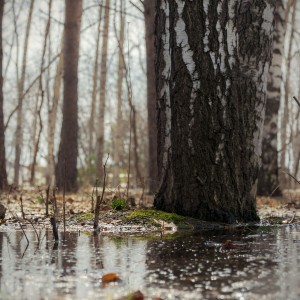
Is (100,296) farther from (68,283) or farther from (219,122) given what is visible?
(219,122)

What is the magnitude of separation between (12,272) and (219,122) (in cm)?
222

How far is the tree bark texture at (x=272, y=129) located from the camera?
9562 mm

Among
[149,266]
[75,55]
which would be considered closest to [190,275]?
[149,266]

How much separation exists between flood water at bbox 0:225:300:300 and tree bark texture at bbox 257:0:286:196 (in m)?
5.94

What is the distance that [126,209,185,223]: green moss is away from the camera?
13.6 feet

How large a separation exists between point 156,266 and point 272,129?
7660 millimetres

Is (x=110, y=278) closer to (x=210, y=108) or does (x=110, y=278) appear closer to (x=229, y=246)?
(x=229, y=246)

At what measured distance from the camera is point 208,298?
6.17 feet

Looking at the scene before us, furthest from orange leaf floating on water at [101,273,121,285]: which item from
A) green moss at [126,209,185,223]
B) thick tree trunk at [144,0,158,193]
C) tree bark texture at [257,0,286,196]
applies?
thick tree trunk at [144,0,158,193]

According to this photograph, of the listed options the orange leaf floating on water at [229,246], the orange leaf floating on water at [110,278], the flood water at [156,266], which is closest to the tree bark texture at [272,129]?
the flood water at [156,266]

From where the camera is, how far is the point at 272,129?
9789 millimetres

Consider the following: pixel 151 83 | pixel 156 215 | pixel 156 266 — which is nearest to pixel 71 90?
pixel 151 83

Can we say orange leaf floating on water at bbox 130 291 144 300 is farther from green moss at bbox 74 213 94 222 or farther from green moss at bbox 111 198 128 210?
green moss at bbox 111 198 128 210

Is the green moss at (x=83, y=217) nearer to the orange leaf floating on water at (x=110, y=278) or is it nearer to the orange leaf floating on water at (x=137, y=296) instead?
the orange leaf floating on water at (x=110, y=278)
